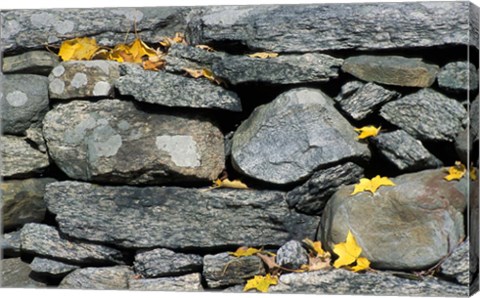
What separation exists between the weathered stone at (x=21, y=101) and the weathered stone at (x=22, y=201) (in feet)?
1.02

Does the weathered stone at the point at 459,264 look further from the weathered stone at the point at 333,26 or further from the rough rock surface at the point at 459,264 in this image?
the weathered stone at the point at 333,26

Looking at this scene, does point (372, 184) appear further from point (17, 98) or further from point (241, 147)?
point (17, 98)

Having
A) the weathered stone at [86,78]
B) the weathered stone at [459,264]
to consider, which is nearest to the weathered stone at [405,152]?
the weathered stone at [459,264]

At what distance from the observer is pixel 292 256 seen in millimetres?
5449

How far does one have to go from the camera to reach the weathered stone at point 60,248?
5797 mm

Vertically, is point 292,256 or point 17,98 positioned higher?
point 17,98

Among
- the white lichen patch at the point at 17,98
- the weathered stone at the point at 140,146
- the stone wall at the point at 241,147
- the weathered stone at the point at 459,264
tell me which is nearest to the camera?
the weathered stone at the point at 459,264

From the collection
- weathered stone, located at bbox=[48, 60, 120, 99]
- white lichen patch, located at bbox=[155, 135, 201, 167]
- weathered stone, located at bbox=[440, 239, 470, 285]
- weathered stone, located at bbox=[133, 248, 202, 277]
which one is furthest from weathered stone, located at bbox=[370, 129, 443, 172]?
weathered stone, located at bbox=[48, 60, 120, 99]

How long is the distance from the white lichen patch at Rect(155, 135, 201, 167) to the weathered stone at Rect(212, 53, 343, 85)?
1.39 ft

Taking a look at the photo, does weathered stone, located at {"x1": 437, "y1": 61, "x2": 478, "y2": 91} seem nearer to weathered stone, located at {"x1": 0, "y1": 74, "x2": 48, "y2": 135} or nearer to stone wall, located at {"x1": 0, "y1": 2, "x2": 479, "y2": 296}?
stone wall, located at {"x1": 0, "y1": 2, "x2": 479, "y2": 296}

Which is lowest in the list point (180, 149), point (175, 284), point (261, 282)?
point (175, 284)

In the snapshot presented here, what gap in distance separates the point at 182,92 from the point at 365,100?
1.01 m

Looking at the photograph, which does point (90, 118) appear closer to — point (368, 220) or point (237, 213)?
point (237, 213)

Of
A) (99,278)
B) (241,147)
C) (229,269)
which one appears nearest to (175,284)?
(229,269)
